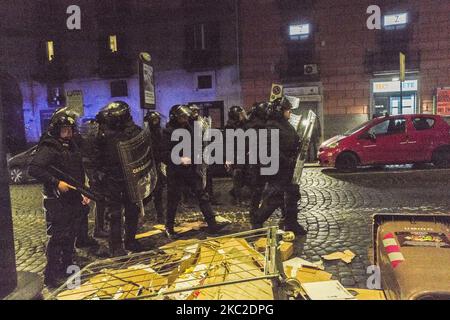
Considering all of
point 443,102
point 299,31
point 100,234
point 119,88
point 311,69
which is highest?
point 299,31

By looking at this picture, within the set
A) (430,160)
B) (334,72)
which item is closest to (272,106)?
(430,160)

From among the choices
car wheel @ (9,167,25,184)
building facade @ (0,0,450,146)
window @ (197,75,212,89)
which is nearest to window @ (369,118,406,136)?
building facade @ (0,0,450,146)

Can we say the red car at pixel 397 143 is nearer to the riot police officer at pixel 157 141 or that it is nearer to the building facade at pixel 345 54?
the riot police officer at pixel 157 141

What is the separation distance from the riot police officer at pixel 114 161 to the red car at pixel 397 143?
26.0 feet

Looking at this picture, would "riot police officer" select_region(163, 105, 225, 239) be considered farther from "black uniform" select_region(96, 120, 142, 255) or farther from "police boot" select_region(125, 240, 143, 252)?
"black uniform" select_region(96, 120, 142, 255)

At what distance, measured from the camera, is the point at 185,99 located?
20641mm

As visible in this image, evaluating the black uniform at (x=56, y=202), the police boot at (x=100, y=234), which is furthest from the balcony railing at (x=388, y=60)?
the black uniform at (x=56, y=202)

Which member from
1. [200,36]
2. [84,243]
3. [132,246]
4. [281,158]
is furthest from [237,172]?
[200,36]

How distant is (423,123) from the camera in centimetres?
1148

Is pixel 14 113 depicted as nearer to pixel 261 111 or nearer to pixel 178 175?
pixel 261 111

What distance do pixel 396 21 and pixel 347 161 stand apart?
9768 millimetres

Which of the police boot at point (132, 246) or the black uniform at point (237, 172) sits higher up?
the black uniform at point (237, 172)

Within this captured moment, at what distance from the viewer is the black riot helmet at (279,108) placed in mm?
5371
